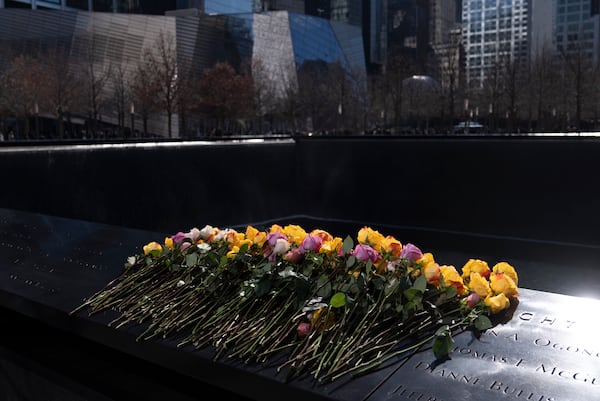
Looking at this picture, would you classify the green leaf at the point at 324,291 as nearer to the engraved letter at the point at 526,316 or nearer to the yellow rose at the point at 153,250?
the engraved letter at the point at 526,316

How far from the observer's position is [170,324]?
6.80 ft

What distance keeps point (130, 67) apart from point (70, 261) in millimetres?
45755

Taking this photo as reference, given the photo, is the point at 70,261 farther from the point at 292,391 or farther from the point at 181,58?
the point at 181,58

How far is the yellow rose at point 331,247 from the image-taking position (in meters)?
2.16

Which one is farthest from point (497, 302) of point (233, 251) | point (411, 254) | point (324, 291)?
point (233, 251)

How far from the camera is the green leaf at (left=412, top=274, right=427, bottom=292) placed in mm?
1849

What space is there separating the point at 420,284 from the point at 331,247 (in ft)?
1.39

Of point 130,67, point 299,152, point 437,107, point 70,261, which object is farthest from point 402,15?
point 70,261

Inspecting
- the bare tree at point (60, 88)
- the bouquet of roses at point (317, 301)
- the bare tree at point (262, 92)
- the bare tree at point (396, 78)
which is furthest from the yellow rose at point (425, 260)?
the bare tree at point (262, 92)

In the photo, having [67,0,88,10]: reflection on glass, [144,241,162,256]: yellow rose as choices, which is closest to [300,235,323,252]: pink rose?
[144,241,162,256]: yellow rose

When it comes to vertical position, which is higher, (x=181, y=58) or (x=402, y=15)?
(x=402, y=15)

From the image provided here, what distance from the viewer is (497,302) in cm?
187

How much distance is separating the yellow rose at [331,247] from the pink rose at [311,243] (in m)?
0.02

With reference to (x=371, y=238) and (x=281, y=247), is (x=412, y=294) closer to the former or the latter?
(x=371, y=238)
